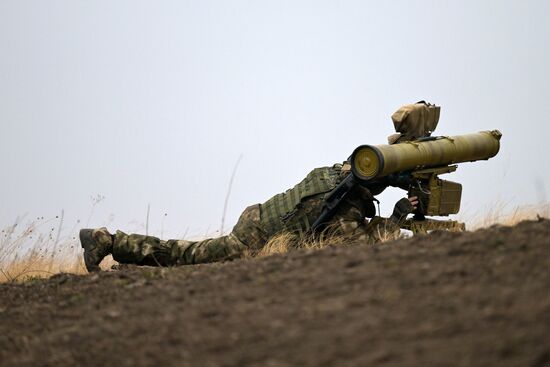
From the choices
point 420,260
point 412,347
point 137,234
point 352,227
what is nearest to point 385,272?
point 420,260

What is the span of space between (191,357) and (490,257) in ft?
6.43

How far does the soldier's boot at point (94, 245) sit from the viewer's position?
28.6ft

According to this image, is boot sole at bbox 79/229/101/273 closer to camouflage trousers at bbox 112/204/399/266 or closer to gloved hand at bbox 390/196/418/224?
camouflage trousers at bbox 112/204/399/266

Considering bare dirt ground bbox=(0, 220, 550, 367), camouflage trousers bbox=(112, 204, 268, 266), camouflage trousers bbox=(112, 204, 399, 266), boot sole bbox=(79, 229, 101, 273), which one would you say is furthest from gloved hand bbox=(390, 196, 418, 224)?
boot sole bbox=(79, 229, 101, 273)

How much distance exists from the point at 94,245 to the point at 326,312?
452cm

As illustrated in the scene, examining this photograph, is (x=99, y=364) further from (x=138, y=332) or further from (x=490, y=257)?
(x=490, y=257)

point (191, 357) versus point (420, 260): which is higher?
point (420, 260)

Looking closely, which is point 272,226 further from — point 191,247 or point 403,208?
point 403,208

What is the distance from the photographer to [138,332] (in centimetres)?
504

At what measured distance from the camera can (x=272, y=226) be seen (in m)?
8.77

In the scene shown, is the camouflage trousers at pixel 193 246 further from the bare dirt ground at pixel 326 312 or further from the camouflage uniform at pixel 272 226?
the bare dirt ground at pixel 326 312

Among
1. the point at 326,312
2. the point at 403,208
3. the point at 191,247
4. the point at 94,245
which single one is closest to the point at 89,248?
the point at 94,245

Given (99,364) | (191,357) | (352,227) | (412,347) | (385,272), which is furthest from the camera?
(352,227)

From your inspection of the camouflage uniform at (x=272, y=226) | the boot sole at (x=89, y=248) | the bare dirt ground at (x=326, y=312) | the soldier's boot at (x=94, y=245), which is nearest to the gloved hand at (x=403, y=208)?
the camouflage uniform at (x=272, y=226)
